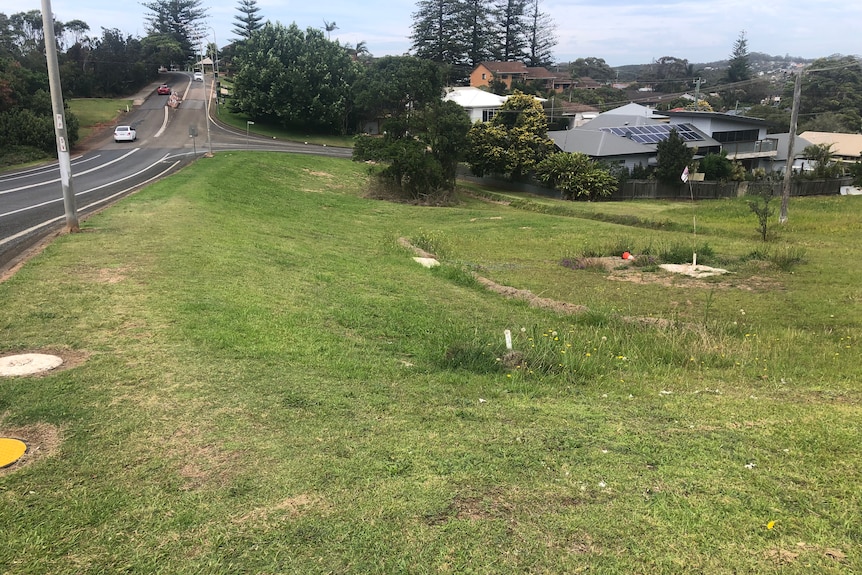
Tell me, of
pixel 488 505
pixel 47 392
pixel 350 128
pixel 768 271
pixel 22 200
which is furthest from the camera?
pixel 350 128

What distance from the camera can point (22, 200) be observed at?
21125mm

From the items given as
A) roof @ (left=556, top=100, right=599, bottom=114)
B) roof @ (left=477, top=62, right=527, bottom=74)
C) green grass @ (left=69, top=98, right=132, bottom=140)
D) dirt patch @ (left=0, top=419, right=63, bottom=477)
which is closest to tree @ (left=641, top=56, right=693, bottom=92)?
roof @ (left=477, top=62, right=527, bottom=74)

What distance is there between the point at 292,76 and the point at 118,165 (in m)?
24.9

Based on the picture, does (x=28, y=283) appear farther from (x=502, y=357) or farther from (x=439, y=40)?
(x=439, y=40)

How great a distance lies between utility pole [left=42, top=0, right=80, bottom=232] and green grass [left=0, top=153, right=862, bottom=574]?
3.57 ft

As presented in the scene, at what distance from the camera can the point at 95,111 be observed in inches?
2304

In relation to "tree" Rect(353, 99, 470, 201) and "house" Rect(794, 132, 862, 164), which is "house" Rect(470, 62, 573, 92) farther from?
"tree" Rect(353, 99, 470, 201)

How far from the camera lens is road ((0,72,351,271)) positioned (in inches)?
648

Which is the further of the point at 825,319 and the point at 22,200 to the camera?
the point at 22,200

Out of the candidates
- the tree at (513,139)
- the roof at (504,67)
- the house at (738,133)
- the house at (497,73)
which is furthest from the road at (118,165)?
the roof at (504,67)

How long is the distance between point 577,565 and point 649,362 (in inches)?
200

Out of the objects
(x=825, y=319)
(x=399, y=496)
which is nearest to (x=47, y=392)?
(x=399, y=496)

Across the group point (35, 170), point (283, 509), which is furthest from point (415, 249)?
point (35, 170)

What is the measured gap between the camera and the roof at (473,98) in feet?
215
